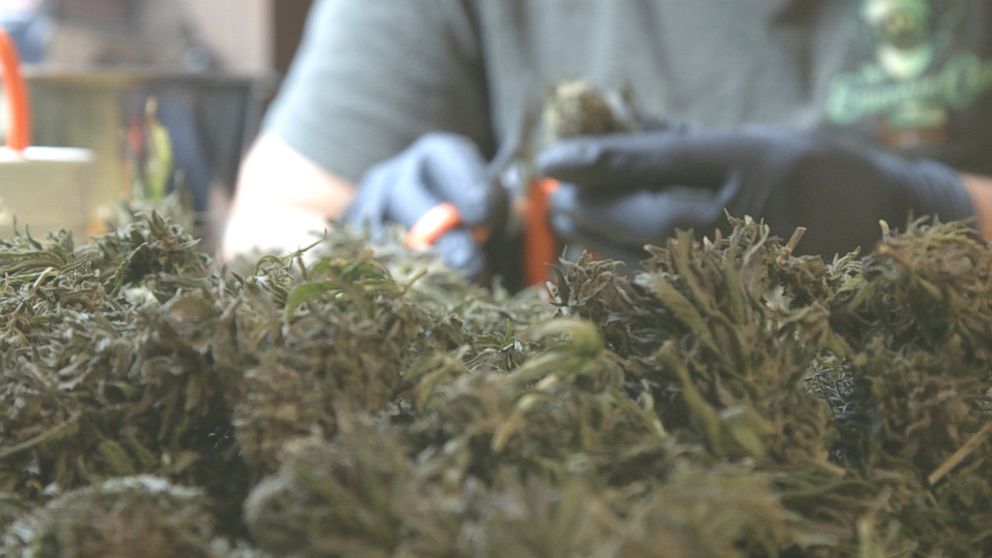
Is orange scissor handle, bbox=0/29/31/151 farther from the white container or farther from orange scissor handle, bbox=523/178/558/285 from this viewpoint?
orange scissor handle, bbox=523/178/558/285

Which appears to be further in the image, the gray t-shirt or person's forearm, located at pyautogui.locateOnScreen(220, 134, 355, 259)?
person's forearm, located at pyautogui.locateOnScreen(220, 134, 355, 259)

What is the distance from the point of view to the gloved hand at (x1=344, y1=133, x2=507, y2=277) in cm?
92

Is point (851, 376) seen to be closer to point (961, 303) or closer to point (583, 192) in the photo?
point (961, 303)

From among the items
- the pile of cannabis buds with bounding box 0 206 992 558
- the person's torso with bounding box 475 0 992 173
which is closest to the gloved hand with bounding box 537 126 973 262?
the person's torso with bounding box 475 0 992 173

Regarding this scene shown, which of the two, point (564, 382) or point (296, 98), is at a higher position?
point (564, 382)

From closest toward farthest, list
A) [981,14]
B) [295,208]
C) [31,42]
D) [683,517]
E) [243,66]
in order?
1. [683,517]
2. [981,14]
3. [295,208]
4. [31,42]
5. [243,66]

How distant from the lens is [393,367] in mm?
241

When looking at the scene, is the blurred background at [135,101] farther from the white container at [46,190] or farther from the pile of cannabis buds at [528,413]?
the pile of cannabis buds at [528,413]

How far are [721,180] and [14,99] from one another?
57 cm

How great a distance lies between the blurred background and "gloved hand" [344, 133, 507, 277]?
0.51ft

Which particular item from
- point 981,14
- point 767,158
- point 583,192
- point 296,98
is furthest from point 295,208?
point 981,14

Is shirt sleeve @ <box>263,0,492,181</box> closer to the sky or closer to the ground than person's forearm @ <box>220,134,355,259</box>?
closer to the sky

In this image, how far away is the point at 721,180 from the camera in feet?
2.91

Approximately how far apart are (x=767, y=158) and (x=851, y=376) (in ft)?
2.01
